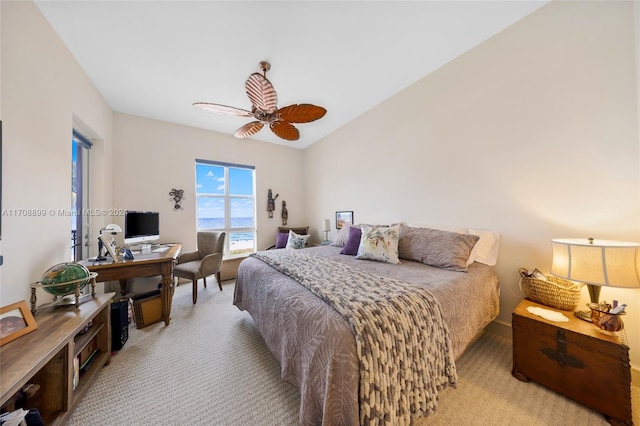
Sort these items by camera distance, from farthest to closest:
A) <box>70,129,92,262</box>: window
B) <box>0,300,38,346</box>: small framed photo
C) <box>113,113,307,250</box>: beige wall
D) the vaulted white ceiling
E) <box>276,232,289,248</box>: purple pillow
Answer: <box>276,232,289,248</box>: purple pillow < <box>113,113,307,250</box>: beige wall < <box>70,129,92,262</box>: window < the vaulted white ceiling < <box>0,300,38,346</box>: small framed photo

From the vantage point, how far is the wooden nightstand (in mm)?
1079

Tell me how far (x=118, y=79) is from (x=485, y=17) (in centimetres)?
378

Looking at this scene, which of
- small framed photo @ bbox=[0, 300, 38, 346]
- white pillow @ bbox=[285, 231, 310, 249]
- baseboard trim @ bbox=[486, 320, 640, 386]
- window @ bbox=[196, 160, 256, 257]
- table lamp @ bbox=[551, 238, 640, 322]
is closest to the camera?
small framed photo @ bbox=[0, 300, 38, 346]

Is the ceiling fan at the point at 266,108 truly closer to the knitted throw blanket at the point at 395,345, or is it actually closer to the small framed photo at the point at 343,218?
the knitted throw blanket at the point at 395,345

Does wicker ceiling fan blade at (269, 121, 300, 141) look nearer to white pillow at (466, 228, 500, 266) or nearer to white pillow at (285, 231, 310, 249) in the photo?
white pillow at (285, 231, 310, 249)

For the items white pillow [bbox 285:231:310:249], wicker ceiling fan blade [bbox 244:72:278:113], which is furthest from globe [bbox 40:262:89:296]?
white pillow [bbox 285:231:310:249]

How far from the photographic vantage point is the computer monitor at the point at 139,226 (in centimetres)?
249

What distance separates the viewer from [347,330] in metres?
0.94

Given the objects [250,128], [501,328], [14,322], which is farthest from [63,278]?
[501,328]

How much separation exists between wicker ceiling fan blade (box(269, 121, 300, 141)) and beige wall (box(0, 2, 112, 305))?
176 cm

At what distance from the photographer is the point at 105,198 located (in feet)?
8.87

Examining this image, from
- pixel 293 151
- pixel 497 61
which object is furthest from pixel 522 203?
pixel 293 151

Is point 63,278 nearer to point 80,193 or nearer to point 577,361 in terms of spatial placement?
point 80,193

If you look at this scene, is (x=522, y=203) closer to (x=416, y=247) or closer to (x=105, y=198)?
(x=416, y=247)
